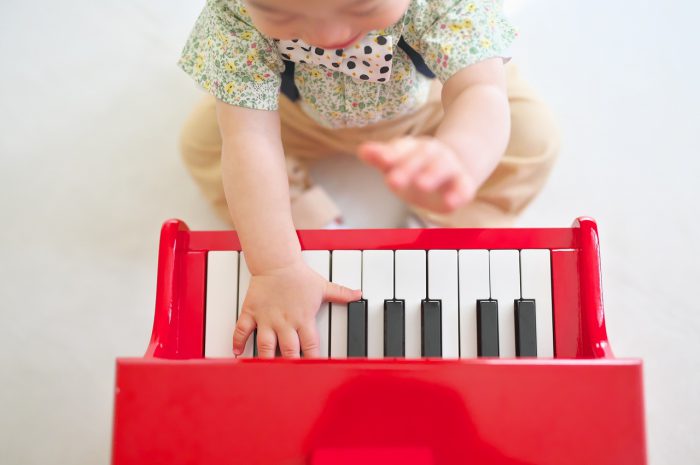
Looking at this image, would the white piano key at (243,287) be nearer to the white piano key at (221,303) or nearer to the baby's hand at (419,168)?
the white piano key at (221,303)

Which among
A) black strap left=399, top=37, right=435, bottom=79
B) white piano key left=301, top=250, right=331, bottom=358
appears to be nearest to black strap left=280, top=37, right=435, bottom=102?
black strap left=399, top=37, right=435, bottom=79

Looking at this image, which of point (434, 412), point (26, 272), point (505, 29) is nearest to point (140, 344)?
point (26, 272)

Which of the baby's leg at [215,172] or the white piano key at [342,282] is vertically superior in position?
the baby's leg at [215,172]

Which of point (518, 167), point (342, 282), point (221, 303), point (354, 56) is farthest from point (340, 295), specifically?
point (518, 167)

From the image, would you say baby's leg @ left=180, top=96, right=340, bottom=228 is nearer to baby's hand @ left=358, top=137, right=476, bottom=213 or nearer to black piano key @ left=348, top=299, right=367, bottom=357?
black piano key @ left=348, top=299, right=367, bottom=357

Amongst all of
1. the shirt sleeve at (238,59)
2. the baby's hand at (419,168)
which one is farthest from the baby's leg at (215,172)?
the baby's hand at (419,168)

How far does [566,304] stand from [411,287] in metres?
0.15

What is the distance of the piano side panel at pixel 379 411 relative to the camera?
529 mm

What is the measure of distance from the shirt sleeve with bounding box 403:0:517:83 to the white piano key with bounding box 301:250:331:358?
0.22m

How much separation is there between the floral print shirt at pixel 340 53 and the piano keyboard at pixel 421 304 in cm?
18

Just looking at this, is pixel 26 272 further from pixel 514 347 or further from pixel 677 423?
pixel 677 423

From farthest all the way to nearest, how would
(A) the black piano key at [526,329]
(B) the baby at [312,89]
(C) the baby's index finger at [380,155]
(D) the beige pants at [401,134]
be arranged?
(D) the beige pants at [401,134], (A) the black piano key at [526,329], (B) the baby at [312,89], (C) the baby's index finger at [380,155]

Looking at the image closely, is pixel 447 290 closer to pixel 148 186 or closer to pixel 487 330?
pixel 487 330

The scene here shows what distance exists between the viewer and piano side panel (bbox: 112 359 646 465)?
0.53 metres
